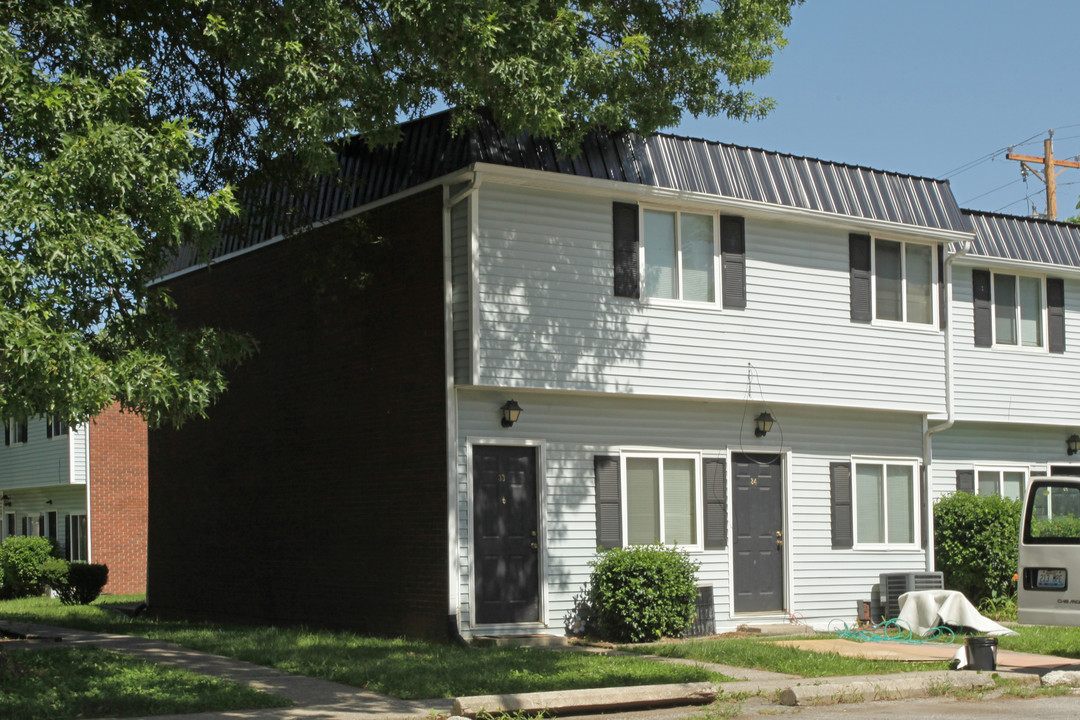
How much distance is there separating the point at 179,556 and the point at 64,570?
8.13m

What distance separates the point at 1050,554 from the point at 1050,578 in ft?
0.84

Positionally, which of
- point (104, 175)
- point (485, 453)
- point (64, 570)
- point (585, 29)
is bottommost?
point (64, 570)

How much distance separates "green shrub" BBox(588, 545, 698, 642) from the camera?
16250 millimetres

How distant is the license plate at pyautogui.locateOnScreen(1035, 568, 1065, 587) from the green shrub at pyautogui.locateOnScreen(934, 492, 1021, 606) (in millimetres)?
5947

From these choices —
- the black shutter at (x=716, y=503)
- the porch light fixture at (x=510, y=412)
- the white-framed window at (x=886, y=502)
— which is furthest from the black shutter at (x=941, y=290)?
the porch light fixture at (x=510, y=412)

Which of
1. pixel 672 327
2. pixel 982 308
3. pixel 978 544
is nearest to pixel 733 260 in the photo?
pixel 672 327

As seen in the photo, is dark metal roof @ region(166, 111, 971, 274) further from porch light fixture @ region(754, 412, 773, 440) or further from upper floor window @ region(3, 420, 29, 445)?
upper floor window @ region(3, 420, 29, 445)

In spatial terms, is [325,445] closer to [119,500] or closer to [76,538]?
[119,500]

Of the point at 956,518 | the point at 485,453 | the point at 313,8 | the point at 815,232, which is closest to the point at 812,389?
the point at 815,232

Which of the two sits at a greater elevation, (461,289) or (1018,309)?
(1018,309)

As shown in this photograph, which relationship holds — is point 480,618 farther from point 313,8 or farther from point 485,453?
point 313,8

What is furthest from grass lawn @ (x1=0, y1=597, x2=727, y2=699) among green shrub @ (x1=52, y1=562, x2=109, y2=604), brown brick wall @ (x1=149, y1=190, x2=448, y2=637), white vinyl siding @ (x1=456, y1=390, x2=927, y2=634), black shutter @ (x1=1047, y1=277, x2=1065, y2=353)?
black shutter @ (x1=1047, y1=277, x2=1065, y2=353)

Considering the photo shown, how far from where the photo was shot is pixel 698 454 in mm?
18000

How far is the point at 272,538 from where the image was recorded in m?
19.3
